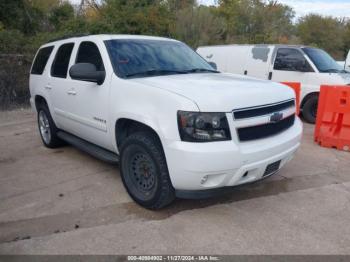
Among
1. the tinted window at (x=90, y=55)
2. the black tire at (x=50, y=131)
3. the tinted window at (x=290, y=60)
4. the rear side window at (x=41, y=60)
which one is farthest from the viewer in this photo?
the tinted window at (x=290, y=60)

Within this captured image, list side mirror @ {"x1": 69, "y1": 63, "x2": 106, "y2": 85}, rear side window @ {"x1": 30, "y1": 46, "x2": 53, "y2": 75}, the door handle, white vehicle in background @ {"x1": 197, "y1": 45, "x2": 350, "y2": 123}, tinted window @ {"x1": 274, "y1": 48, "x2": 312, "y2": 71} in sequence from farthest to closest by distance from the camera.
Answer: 1. tinted window @ {"x1": 274, "y1": 48, "x2": 312, "y2": 71}
2. white vehicle in background @ {"x1": 197, "y1": 45, "x2": 350, "y2": 123}
3. rear side window @ {"x1": 30, "y1": 46, "x2": 53, "y2": 75}
4. the door handle
5. side mirror @ {"x1": 69, "y1": 63, "x2": 106, "y2": 85}

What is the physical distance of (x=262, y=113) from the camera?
3.70 m

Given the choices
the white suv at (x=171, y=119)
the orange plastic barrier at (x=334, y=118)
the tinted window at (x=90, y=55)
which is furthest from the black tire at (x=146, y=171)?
the orange plastic barrier at (x=334, y=118)

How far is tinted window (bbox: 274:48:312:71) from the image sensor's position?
935 cm

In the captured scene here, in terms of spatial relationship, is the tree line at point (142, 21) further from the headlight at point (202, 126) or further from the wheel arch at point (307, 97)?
the headlight at point (202, 126)

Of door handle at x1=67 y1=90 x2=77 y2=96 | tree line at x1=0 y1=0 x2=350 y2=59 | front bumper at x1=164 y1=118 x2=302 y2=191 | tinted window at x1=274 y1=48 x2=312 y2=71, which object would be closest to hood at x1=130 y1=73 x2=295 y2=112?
front bumper at x1=164 y1=118 x2=302 y2=191

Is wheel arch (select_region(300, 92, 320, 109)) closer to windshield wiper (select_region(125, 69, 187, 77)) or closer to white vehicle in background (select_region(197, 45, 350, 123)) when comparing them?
white vehicle in background (select_region(197, 45, 350, 123))

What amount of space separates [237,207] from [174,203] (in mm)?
709

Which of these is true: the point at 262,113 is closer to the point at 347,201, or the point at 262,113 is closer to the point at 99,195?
the point at 347,201

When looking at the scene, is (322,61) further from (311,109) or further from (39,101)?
(39,101)

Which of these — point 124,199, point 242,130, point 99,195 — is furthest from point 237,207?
point 99,195

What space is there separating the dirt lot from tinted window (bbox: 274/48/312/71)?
4.42m

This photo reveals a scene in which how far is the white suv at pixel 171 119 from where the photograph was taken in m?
3.40

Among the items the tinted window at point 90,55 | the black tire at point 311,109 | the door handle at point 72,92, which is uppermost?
the tinted window at point 90,55
